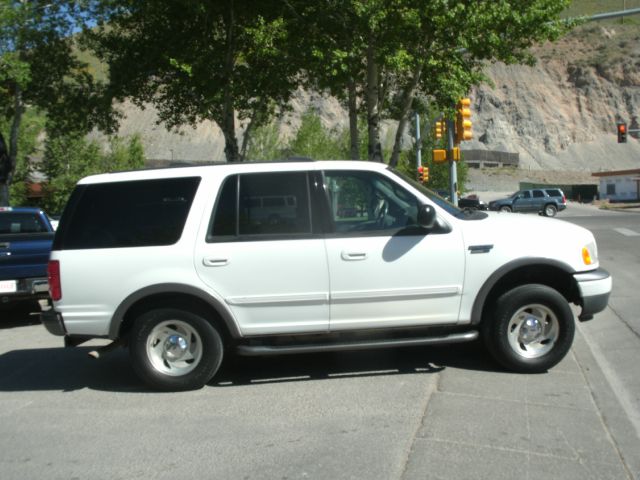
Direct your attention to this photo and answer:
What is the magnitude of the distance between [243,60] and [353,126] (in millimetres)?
3790

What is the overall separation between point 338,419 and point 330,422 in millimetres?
80

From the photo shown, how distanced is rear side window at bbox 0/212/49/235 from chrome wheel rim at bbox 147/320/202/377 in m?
5.76

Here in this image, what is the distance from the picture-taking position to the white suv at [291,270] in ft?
20.1

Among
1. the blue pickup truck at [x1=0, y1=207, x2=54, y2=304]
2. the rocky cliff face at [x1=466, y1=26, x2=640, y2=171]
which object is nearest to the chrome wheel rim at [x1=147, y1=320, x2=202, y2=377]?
the blue pickup truck at [x1=0, y1=207, x2=54, y2=304]

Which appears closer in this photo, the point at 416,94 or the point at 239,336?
the point at 239,336

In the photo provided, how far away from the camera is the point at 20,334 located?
377 inches

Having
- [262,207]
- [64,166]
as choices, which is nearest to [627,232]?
[262,207]

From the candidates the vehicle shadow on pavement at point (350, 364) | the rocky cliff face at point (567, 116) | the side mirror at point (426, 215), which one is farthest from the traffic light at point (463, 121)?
the rocky cliff face at point (567, 116)

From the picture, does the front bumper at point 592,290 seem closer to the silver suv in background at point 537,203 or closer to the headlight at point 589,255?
the headlight at point 589,255

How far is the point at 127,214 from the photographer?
20.7 ft

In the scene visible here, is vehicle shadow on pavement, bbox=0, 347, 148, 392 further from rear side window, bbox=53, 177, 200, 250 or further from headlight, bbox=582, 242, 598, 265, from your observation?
headlight, bbox=582, 242, 598, 265

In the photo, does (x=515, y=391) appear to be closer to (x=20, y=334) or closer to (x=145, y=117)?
(x=20, y=334)

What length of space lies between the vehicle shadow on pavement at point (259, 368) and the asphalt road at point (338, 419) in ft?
0.07

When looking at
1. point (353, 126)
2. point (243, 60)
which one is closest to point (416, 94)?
point (353, 126)
